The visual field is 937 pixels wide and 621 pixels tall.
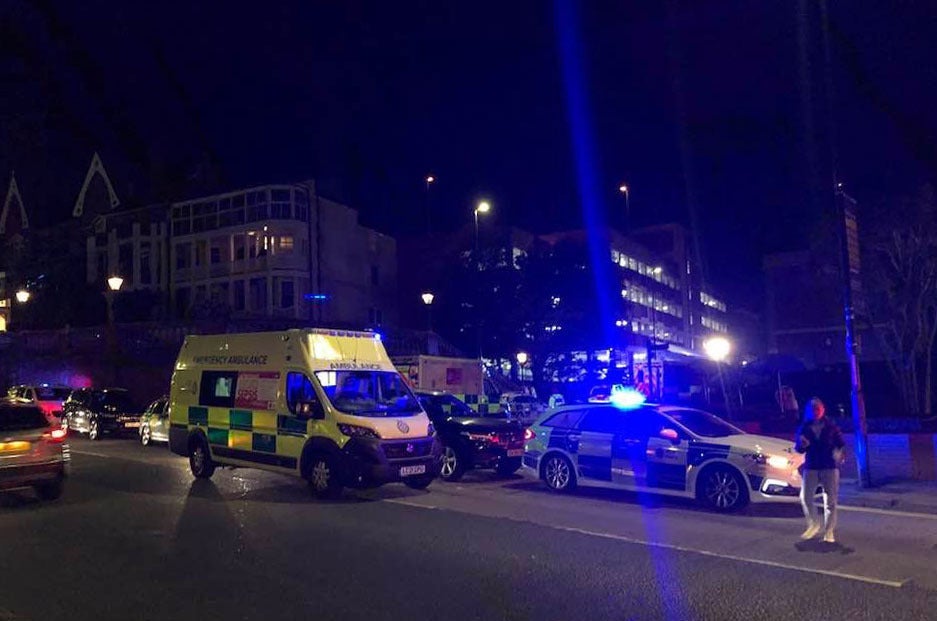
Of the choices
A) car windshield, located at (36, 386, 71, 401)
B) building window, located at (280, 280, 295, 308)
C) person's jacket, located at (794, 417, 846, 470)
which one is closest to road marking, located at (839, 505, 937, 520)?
person's jacket, located at (794, 417, 846, 470)

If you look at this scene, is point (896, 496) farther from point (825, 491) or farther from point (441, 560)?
point (441, 560)

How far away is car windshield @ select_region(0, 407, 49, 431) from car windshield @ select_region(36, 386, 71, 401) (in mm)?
17426

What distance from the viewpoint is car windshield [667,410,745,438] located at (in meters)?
12.0

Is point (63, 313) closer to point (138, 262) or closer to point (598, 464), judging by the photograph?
point (138, 262)

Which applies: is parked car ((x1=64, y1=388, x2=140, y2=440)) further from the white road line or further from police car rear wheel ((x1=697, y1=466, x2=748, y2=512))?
police car rear wheel ((x1=697, y1=466, x2=748, y2=512))

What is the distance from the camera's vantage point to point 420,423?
12.6m

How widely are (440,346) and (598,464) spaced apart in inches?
1173

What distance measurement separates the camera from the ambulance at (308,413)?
38.9 ft

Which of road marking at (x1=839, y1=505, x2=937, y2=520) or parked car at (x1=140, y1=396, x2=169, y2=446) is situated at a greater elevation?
parked car at (x1=140, y1=396, x2=169, y2=446)

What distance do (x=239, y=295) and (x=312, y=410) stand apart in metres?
34.7

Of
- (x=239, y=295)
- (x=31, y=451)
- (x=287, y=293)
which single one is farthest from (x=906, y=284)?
(x=239, y=295)

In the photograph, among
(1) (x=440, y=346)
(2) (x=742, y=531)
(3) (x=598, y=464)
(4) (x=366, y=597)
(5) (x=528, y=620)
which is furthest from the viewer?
(1) (x=440, y=346)

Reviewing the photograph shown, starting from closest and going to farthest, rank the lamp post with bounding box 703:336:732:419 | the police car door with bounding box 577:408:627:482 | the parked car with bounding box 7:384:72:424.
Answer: the police car door with bounding box 577:408:627:482, the lamp post with bounding box 703:336:732:419, the parked car with bounding box 7:384:72:424

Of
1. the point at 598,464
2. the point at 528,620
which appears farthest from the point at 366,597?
the point at 598,464
